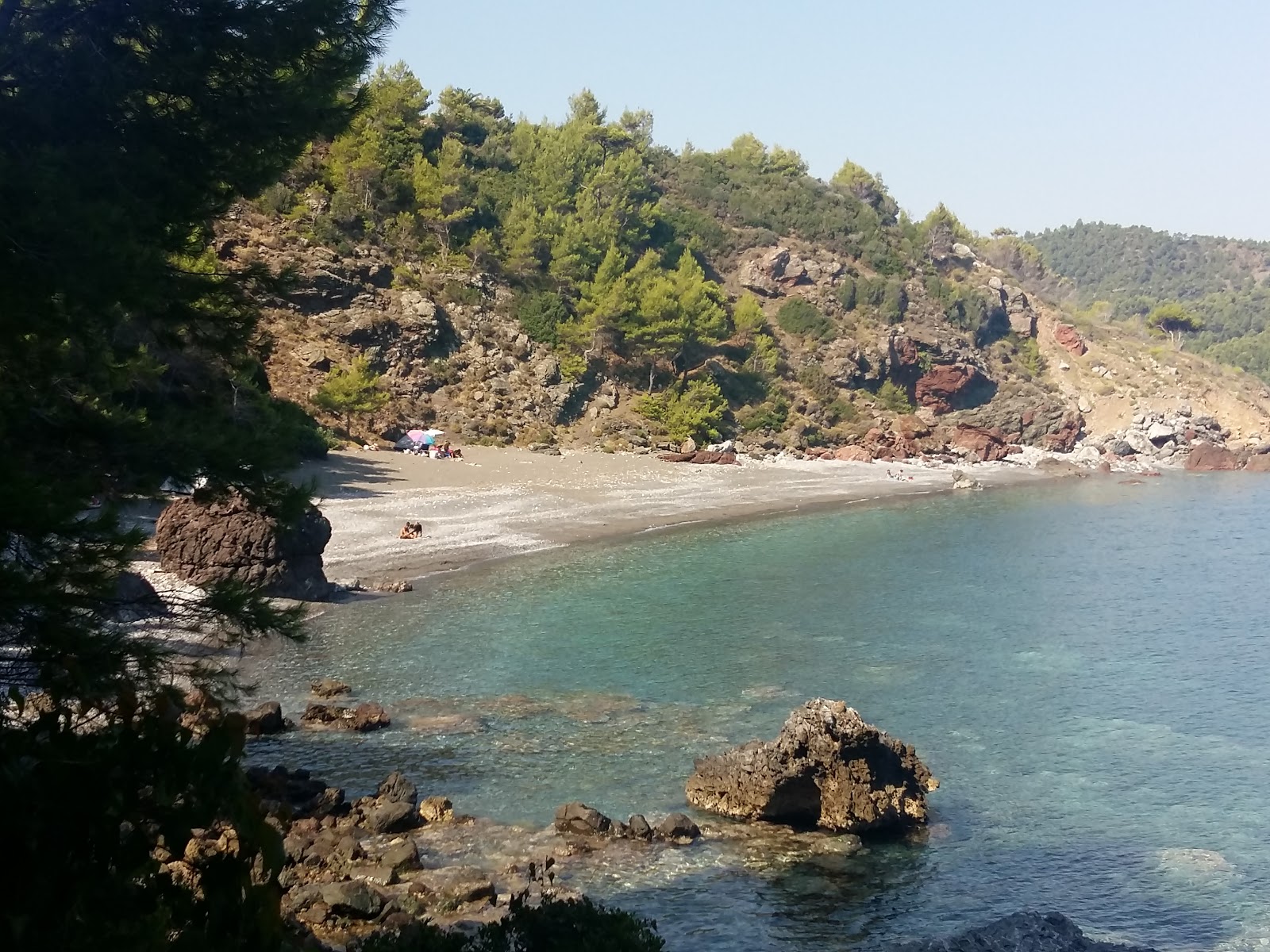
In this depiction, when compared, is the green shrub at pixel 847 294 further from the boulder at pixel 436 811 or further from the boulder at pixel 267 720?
the boulder at pixel 436 811

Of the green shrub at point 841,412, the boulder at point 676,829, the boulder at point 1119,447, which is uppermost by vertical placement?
the green shrub at point 841,412

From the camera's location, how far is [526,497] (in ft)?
147

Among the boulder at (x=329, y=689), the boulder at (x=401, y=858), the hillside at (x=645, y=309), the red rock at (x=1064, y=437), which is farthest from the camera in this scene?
the red rock at (x=1064, y=437)

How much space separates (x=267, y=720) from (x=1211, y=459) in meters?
74.8

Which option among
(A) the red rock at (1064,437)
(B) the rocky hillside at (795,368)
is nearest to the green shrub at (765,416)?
(B) the rocky hillside at (795,368)

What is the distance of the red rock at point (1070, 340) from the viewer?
95.7 metres

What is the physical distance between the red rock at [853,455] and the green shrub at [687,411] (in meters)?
7.40

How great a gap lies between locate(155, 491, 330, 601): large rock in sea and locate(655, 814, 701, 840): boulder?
43.6 ft

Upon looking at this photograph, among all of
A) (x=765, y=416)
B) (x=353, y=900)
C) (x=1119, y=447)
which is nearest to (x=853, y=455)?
(x=765, y=416)

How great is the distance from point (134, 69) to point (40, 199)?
231cm

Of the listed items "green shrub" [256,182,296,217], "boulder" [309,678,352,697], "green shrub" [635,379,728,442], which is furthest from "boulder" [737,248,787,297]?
"boulder" [309,678,352,697]

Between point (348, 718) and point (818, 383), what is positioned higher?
point (818, 383)

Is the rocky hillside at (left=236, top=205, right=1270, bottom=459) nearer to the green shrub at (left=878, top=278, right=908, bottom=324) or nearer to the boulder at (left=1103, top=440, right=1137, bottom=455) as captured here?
the green shrub at (left=878, top=278, right=908, bottom=324)

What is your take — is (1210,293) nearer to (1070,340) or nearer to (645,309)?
(1070,340)
